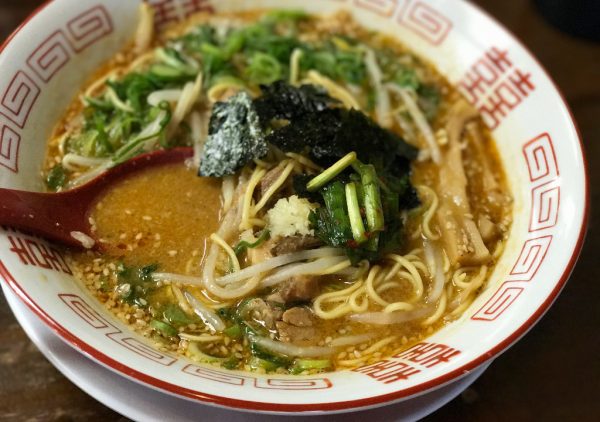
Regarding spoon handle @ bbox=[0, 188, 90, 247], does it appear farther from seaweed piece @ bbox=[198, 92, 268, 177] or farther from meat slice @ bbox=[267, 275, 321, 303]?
meat slice @ bbox=[267, 275, 321, 303]

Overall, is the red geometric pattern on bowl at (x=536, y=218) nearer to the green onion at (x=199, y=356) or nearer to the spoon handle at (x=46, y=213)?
the green onion at (x=199, y=356)

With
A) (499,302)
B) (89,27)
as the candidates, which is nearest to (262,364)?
(499,302)

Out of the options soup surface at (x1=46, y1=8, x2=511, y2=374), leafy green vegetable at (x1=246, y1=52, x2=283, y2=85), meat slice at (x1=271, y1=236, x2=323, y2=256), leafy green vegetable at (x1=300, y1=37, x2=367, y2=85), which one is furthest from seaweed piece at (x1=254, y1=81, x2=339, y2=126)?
meat slice at (x1=271, y1=236, x2=323, y2=256)

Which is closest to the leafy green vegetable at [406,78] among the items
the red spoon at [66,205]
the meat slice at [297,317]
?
the red spoon at [66,205]

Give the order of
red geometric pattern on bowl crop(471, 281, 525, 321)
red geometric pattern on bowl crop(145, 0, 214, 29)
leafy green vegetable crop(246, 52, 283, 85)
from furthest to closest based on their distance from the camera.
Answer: red geometric pattern on bowl crop(145, 0, 214, 29)
leafy green vegetable crop(246, 52, 283, 85)
red geometric pattern on bowl crop(471, 281, 525, 321)

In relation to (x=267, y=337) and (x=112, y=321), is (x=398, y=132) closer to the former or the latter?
(x=267, y=337)
